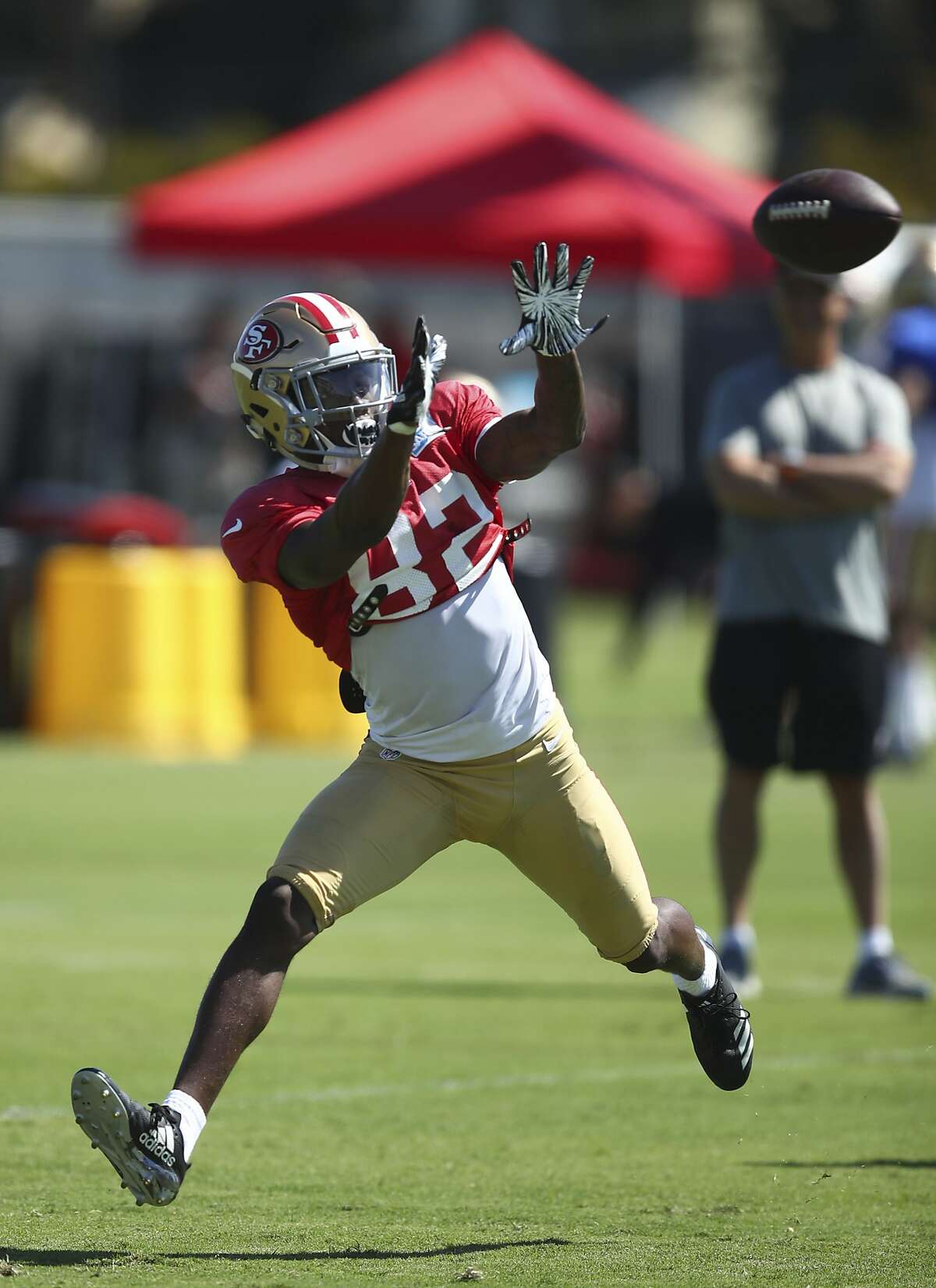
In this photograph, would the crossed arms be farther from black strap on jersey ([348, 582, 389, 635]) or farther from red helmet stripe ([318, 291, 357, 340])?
black strap on jersey ([348, 582, 389, 635])

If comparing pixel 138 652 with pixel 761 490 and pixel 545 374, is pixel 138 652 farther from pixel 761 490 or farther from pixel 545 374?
pixel 545 374

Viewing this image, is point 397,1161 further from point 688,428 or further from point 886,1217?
point 688,428

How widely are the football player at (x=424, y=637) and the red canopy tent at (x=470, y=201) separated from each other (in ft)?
39.6

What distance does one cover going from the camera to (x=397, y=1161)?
558cm

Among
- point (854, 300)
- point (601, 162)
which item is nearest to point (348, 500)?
point (854, 300)

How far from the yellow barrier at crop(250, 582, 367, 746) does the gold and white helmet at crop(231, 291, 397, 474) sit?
31.8 feet

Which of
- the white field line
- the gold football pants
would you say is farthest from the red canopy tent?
the gold football pants

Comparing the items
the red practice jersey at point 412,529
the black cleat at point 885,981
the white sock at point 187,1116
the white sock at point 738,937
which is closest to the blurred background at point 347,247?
the white sock at point 738,937

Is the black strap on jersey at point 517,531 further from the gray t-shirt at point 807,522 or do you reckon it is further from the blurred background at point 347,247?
the blurred background at point 347,247

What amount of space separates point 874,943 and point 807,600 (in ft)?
3.82

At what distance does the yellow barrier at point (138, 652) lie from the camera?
1421 centimetres

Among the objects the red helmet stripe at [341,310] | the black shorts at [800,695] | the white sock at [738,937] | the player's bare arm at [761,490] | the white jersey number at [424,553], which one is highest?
the red helmet stripe at [341,310]

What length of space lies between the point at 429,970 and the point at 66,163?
2904cm

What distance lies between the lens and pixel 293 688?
14898 mm
